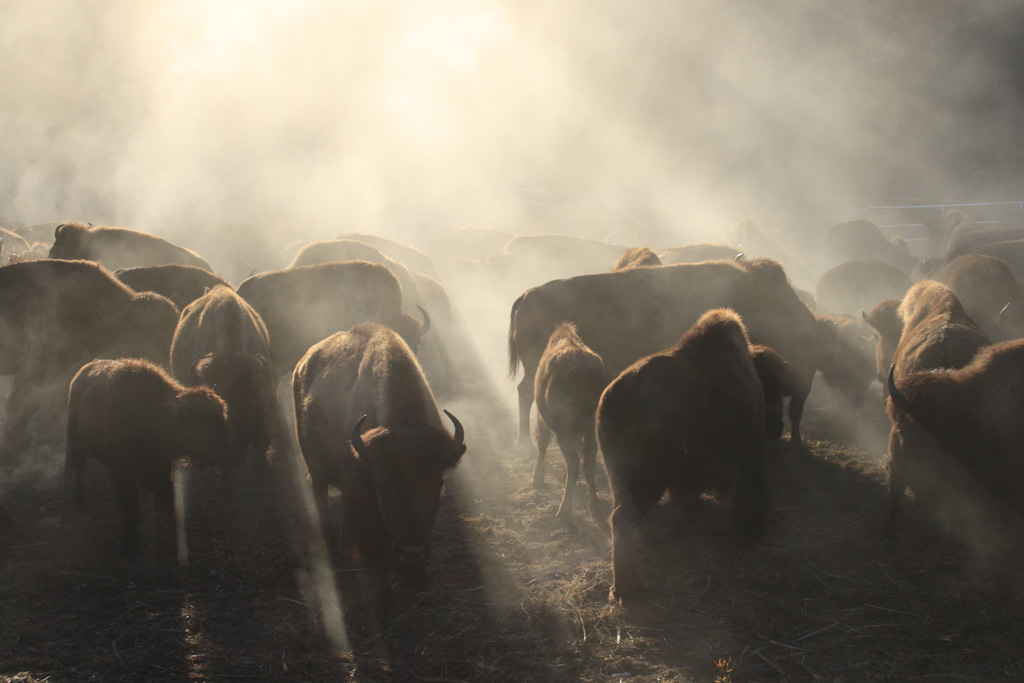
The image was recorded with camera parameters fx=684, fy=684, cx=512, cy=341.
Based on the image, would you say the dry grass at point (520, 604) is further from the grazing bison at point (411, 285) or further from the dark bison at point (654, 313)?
the grazing bison at point (411, 285)

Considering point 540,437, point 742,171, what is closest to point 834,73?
point 742,171

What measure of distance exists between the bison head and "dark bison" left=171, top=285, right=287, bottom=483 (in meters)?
2.21

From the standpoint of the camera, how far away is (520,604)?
390 centimetres

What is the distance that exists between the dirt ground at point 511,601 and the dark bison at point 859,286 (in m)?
7.62

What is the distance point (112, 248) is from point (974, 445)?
11690 mm

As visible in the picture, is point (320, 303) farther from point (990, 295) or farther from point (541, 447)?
point (990, 295)

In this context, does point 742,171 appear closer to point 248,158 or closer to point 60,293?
point 248,158

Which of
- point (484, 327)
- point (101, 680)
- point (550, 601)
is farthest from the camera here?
point (484, 327)

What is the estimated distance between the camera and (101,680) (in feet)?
10.8

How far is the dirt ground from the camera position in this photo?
3.37 m

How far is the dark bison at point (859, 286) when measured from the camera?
11984mm

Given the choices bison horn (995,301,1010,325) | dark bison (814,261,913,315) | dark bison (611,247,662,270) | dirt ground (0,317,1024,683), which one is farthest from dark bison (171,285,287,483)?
dark bison (814,261,913,315)

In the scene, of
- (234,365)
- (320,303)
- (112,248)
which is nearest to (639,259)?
(320,303)

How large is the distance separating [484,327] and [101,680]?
10875 millimetres
